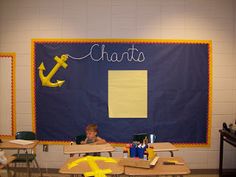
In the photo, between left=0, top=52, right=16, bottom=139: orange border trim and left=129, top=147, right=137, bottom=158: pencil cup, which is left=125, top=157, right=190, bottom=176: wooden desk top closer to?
left=129, top=147, right=137, bottom=158: pencil cup

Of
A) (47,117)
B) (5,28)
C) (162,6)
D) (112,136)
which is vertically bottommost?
(112,136)

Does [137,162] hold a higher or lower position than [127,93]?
lower

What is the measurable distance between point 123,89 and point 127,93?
93mm

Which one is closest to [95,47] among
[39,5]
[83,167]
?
[39,5]

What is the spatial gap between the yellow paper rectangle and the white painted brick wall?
61 centimetres

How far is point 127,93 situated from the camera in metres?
5.12

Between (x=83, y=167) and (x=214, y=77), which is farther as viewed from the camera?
(x=214, y=77)

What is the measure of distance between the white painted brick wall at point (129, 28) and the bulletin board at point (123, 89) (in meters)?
A: 0.14

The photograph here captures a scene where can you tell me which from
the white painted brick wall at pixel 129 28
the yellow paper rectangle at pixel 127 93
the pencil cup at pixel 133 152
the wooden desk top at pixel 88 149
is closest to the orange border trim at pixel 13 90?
the white painted brick wall at pixel 129 28

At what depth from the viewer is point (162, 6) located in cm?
513

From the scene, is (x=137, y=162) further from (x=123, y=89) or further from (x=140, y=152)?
(x=123, y=89)

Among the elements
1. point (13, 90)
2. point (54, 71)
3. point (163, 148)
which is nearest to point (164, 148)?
point (163, 148)

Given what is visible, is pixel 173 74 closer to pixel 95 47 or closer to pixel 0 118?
pixel 95 47

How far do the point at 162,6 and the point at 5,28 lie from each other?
263 cm
